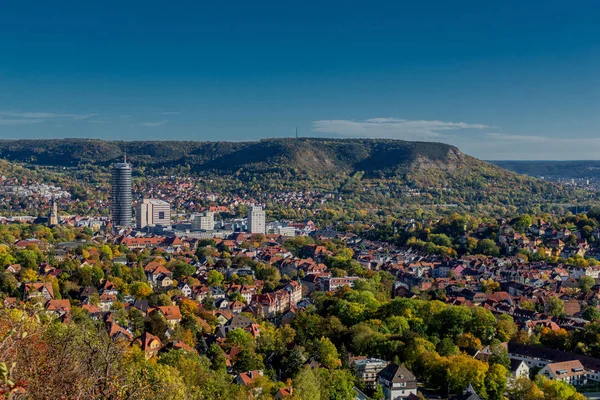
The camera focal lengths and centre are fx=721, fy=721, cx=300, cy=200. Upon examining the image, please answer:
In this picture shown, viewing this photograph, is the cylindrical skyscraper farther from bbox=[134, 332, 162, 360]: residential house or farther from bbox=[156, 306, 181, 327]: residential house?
bbox=[134, 332, 162, 360]: residential house

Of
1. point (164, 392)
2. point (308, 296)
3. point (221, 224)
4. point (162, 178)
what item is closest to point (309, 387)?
point (164, 392)

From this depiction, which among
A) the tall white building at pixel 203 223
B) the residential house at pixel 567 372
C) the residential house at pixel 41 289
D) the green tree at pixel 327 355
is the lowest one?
the tall white building at pixel 203 223

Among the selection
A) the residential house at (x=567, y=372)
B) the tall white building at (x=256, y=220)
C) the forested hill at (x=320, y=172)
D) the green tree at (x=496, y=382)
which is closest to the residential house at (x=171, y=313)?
the green tree at (x=496, y=382)

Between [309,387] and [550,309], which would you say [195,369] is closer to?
[309,387]

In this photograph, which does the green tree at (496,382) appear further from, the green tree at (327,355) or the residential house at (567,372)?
the green tree at (327,355)

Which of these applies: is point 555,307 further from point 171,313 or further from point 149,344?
point 149,344

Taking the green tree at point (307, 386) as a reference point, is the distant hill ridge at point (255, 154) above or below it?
above

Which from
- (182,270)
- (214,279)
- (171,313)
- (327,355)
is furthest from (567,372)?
(182,270)
